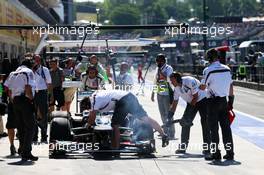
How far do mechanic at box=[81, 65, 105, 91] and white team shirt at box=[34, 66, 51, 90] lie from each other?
107 centimetres

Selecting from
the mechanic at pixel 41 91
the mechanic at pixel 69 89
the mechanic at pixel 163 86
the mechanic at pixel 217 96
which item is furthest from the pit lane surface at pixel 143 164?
the mechanic at pixel 69 89

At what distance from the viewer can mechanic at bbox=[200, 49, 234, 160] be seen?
10289 mm

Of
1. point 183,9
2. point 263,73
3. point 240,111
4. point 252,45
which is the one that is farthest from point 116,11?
point 240,111

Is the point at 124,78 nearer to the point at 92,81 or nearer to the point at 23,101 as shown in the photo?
the point at 92,81

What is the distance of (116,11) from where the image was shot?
184250mm

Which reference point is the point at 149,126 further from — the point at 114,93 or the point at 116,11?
the point at 116,11

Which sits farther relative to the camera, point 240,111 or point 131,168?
point 240,111

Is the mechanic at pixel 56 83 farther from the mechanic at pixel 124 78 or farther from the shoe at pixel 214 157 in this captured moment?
the shoe at pixel 214 157

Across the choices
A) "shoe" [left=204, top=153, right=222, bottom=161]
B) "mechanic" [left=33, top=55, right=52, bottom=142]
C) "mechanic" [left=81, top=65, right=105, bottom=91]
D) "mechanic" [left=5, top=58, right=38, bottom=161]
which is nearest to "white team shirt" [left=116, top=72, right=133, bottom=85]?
"mechanic" [left=81, top=65, right=105, bottom=91]

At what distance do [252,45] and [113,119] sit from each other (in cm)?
4212

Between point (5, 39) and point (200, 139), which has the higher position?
point (5, 39)

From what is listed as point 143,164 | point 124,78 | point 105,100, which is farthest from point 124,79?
point 143,164

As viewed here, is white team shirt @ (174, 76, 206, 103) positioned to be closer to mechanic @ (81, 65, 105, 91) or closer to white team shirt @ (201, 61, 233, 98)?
white team shirt @ (201, 61, 233, 98)

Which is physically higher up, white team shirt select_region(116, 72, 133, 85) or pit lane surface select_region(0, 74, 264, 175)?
white team shirt select_region(116, 72, 133, 85)
